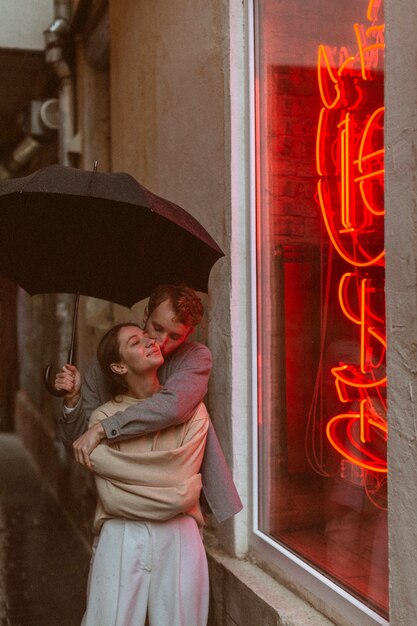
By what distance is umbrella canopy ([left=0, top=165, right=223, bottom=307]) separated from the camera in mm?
3670

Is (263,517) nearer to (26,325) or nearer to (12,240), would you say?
(12,240)

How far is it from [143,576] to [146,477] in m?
0.42

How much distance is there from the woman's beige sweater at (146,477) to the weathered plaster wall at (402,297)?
96 centimetres

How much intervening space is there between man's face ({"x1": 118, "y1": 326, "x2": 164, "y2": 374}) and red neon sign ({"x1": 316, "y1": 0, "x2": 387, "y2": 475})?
850 mm

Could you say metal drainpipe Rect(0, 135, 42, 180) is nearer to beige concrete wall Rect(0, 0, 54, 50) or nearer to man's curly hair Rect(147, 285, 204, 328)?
beige concrete wall Rect(0, 0, 54, 50)

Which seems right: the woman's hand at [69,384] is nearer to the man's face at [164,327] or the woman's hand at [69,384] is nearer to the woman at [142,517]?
the woman at [142,517]

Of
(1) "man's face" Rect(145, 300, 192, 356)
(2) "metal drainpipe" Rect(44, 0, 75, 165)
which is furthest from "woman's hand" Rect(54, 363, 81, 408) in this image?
(2) "metal drainpipe" Rect(44, 0, 75, 165)

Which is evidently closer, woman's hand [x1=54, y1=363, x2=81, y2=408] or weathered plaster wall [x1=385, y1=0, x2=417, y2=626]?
weathered plaster wall [x1=385, y1=0, x2=417, y2=626]

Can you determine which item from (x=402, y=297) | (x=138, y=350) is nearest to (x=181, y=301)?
(x=138, y=350)

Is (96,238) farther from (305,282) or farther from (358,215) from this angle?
(358,215)

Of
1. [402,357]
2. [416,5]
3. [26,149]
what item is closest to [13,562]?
[402,357]

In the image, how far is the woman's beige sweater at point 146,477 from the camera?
3.84m

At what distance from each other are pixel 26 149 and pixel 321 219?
8644 millimetres

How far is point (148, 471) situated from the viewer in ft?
12.6
